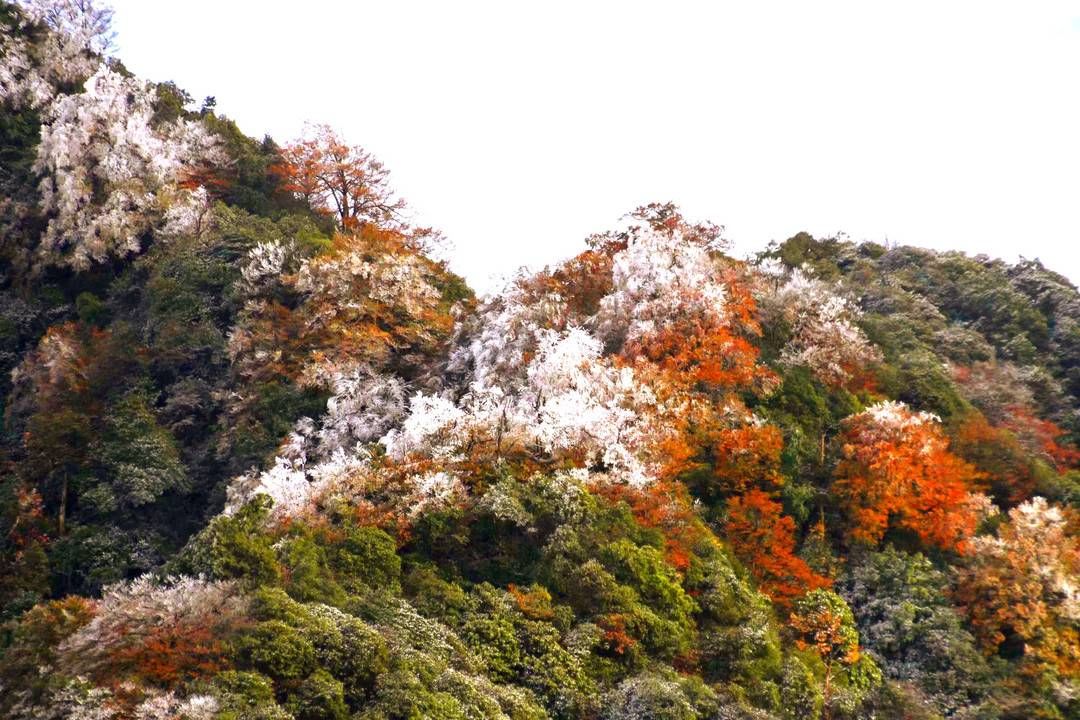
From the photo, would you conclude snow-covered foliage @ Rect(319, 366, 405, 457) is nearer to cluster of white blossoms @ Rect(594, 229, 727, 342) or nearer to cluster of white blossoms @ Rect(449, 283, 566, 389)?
cluster of white blossoms @ Rect(449, 283, 566, 389)

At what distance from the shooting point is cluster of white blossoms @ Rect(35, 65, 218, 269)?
4278cm

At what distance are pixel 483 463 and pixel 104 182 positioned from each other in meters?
29.5

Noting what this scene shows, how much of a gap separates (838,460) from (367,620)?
16.7 m

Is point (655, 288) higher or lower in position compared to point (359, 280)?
lower

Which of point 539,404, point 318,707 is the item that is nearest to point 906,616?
point 539,404

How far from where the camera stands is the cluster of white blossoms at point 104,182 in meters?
42.8

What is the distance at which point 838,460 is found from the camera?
95.3 feet

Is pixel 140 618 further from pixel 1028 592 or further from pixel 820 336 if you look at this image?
pixel 820 336

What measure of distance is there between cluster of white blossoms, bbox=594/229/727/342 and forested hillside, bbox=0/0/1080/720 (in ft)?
0.39

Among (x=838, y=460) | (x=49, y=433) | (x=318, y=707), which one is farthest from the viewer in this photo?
(x=49, y=433)

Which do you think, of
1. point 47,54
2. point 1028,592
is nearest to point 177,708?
point 1028,592

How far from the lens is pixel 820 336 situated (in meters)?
33.7

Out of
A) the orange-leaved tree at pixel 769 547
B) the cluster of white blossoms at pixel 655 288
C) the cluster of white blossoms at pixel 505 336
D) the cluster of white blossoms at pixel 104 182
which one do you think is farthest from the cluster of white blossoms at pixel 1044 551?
the cluster of white blossoms at pixel 104 182

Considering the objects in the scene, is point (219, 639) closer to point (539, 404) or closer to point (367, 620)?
point (367, 620)
